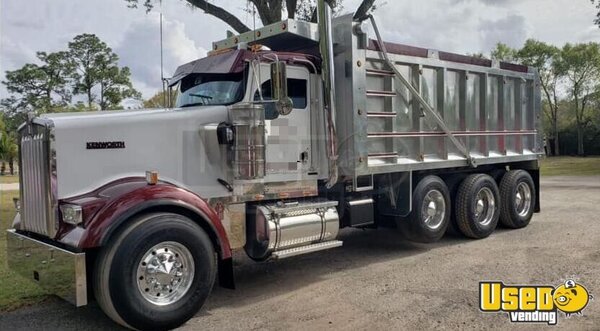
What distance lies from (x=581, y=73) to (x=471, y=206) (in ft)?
148

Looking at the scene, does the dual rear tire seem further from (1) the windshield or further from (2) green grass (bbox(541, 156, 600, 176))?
(2) green grass (bbox(541, 156, 600, 176))

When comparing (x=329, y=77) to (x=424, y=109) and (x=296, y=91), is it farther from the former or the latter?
(x=424, y=109)

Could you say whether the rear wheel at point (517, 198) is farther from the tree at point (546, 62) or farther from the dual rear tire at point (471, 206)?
the tree at point (546, 62)

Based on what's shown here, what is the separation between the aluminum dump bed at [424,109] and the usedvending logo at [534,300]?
226 cm

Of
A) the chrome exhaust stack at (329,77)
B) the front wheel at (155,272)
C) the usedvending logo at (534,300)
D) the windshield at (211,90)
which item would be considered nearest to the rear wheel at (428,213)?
the chrome exhaust stack at (329,77)

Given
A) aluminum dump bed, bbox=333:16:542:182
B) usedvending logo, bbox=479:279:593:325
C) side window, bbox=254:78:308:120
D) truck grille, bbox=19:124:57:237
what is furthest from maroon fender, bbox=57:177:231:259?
usedvending logo, bbox=479:279:593:325

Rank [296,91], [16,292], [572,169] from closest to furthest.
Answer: [16,292] < [296,91] < [572,169]

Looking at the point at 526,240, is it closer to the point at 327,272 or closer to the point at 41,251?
the point at 327,272

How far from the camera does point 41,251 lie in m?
5.00

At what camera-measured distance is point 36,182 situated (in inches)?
210

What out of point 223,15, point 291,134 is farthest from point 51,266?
point 223,15

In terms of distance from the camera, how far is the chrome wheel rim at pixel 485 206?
9.32 metres

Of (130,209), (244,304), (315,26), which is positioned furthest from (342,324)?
(315,26)

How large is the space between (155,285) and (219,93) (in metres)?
2.43
